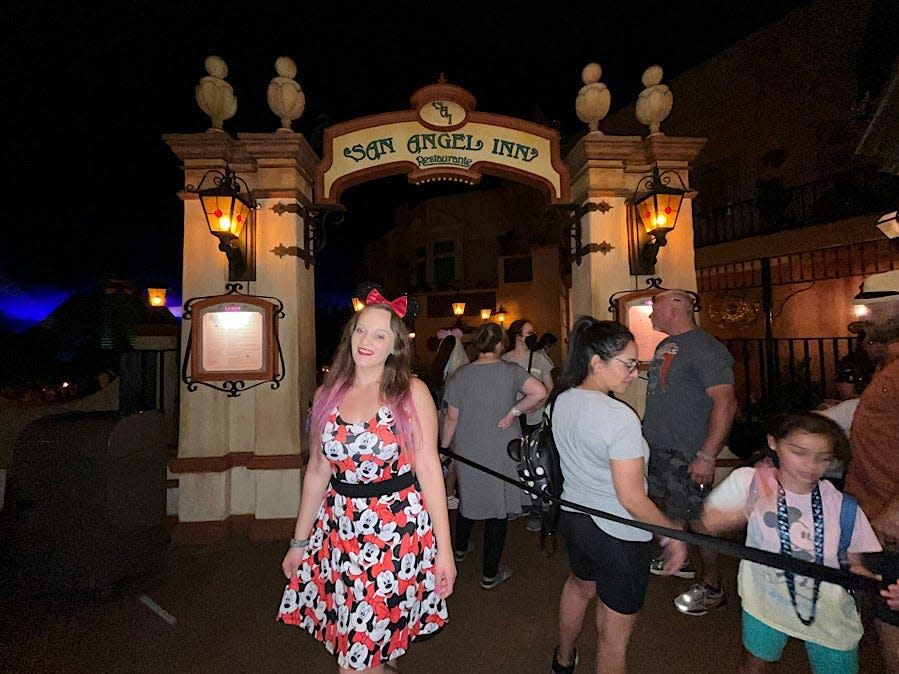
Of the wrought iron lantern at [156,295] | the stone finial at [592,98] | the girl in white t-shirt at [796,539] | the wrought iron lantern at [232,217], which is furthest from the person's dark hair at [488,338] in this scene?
the wrought iron lantern at [156,295]

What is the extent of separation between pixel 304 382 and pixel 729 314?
34.2 ft

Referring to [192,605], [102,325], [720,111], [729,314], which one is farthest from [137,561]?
[720,111]

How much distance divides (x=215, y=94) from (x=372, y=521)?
14.9ft

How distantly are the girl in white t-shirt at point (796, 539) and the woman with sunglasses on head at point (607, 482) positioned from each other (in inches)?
11.4

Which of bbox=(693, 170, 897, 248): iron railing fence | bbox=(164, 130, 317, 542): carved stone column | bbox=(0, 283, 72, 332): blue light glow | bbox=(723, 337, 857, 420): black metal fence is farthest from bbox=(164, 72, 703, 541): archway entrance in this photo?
bbox=(0, 283, 72, 332): blue light glow

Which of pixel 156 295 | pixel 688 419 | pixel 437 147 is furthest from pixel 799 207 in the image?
pixel 156 295

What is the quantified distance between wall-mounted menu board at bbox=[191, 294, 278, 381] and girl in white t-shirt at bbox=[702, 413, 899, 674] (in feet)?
12.5

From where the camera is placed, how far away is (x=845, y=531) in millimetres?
1623

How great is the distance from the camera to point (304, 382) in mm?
4566

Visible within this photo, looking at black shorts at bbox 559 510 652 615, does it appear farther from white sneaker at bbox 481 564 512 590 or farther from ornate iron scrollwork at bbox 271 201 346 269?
ornate iron scrollwork at bbox 271 201 346 269

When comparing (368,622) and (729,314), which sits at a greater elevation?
(729,314)

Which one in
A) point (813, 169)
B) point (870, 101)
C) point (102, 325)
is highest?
point (813, 169)

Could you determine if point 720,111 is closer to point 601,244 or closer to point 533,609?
point 601,244

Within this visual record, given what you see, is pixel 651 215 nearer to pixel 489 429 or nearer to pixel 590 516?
pixel 489 429
